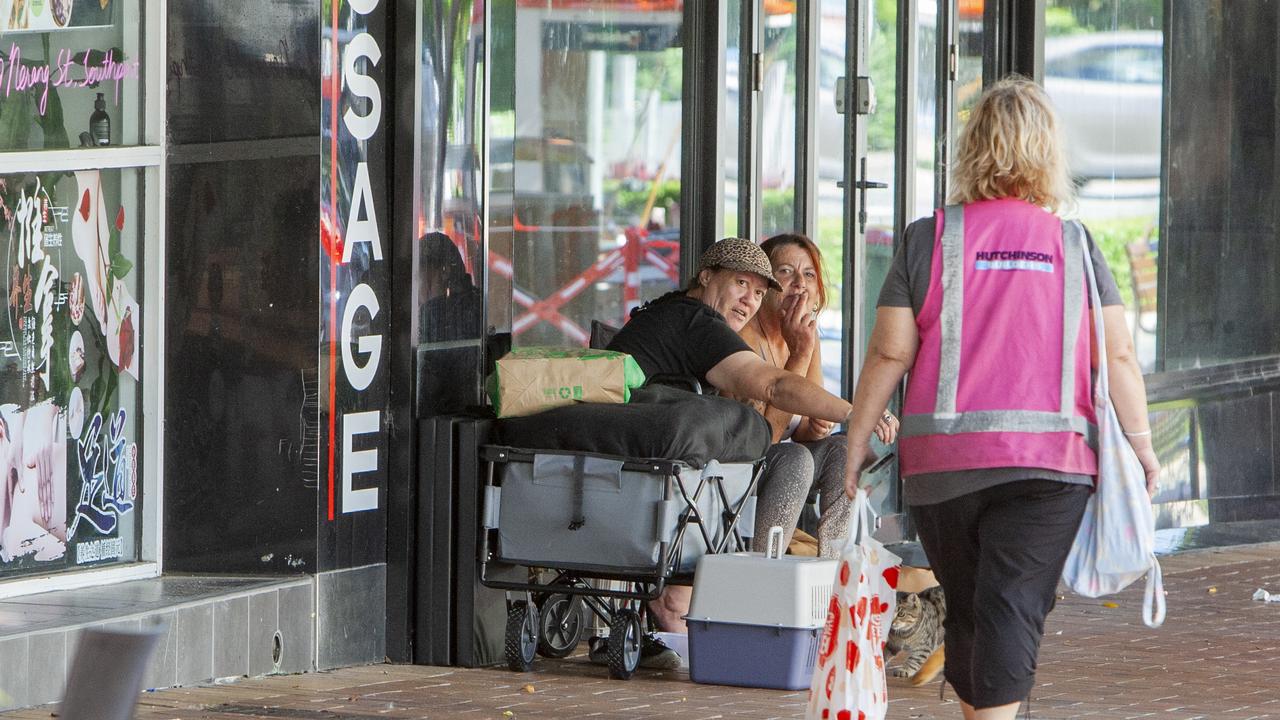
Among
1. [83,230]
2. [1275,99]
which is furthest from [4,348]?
[1275,99]

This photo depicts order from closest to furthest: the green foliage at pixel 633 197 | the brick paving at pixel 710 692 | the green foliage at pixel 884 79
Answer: the brick paving at pixel 710 692 → the green foliage at pixel 633 197 → the green foliage at pixel 884 79

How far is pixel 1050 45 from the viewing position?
36.0 feet

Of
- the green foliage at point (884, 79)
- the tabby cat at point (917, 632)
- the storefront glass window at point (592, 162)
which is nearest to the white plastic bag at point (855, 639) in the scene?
the tabby cat at point (917, 632)

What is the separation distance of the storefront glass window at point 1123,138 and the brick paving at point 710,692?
4041 mm

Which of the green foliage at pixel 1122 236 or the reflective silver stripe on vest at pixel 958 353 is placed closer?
the reflective silver stripe on vest at pixel 958 353

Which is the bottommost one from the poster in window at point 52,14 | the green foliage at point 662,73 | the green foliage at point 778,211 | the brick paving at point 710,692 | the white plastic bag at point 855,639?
the brick paving at point 710,692

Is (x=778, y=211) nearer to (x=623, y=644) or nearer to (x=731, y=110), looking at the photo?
(x=731, y=110)

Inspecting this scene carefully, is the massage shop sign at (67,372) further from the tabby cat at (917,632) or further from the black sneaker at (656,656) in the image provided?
the tabby cat at (917,632)

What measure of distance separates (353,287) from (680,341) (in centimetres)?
126

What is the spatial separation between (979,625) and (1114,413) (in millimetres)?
594

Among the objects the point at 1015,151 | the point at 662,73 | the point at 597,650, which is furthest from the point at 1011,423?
the point at 662,73

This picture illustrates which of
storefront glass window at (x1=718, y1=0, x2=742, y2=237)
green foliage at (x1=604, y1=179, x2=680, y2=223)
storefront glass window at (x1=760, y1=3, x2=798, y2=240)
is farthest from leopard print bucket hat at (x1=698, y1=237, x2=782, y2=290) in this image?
storefront glass window at (x1=760, y1=3, x2=798, y2=240)

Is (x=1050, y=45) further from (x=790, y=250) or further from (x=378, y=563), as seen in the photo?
(x=378, y=563)

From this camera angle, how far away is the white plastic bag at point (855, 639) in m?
4.83
